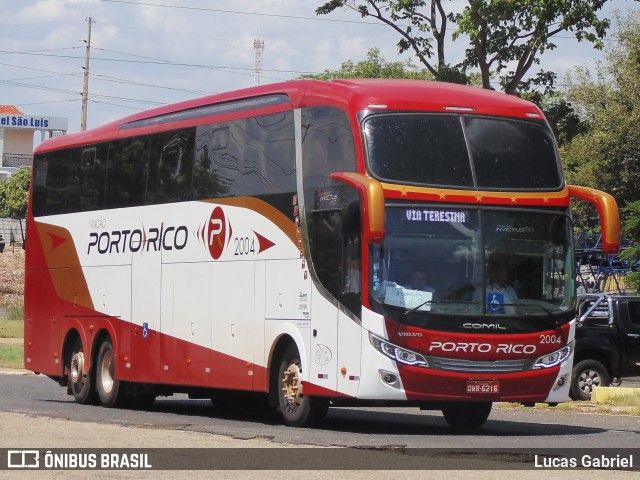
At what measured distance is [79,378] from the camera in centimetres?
2439

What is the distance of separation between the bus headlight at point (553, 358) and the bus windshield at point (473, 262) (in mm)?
486

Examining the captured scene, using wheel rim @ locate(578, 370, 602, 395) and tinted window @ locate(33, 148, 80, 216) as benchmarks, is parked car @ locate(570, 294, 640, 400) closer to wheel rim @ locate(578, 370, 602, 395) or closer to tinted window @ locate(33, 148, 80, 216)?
wheel rim @ locate(578, 370, 602, 395)

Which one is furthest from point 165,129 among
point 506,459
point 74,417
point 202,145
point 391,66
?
point 391,66

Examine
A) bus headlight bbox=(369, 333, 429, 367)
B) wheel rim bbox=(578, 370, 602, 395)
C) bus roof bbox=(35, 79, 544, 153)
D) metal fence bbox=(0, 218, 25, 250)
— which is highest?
metal fence bbox=(0, 218, 25, 250)

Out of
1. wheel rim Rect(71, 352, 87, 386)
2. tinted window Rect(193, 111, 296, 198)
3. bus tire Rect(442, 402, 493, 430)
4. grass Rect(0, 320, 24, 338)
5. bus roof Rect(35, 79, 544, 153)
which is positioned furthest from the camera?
grass Rect(0, 320, 24, 338)

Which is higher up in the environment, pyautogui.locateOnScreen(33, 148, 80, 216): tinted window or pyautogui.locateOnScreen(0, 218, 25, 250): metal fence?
pyautogui.locateOnScreen(0, 218, 25, 250): metal fence

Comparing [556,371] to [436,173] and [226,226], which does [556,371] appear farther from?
[226,226]

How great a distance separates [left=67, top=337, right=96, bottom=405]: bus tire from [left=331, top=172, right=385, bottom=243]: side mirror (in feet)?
29.5

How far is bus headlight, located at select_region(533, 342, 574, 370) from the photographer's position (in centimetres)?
1736

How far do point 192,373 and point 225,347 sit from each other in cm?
108

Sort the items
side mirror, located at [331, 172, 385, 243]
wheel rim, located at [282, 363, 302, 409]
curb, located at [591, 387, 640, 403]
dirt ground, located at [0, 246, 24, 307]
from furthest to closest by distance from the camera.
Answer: dirt ground, located at [0, 246, 24, 307] → curb, located at [591, 387, 640, 403] → wheel rim, located at [282, 363, 302, 409] → side mirror, located at [331, 172, 385, 243]

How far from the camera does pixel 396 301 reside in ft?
54.8

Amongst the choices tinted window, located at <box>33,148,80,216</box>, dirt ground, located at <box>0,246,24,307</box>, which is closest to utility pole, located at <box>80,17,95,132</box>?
dirt ground, located at <box>0,246,24,307</box>

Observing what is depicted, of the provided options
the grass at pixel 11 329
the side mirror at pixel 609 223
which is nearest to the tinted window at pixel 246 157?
the side mirror at pixel 609 223
